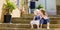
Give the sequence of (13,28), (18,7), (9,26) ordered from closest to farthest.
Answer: (13,28)
(9,26)
(18,7)

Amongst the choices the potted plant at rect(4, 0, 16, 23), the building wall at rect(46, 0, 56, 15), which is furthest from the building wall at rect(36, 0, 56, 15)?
the potted plant at rect(4, 0, 16, 23)

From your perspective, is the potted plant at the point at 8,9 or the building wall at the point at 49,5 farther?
the building wall at the point at 49,5

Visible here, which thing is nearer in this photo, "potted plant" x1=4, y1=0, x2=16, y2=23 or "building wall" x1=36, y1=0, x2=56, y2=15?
"potted plant" x1=4, y1=0, x2=16, y2=23

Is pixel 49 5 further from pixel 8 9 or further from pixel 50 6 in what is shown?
pixel 8 9

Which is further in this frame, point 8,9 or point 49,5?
point 49,5

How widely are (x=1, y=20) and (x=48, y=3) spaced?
187 inches

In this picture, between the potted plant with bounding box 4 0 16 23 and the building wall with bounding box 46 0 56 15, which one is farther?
the building wall with bounding box 46 0 56 15

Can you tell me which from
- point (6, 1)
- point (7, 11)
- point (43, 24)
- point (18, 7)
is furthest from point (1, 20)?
point (18, 7)

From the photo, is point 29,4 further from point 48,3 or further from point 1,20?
point 1,20

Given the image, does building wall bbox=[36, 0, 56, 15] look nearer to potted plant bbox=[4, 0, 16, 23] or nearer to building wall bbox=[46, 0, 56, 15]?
building wall bbox=[46, 0, 56, 15]

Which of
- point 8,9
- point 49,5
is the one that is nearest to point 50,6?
point 49,5

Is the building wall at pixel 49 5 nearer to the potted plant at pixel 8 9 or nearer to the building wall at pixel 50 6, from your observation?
the building wall at pixel 50 6

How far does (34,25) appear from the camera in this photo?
14.4 feet

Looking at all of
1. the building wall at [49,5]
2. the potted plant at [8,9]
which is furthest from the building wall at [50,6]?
the potted plant at [8,9]
